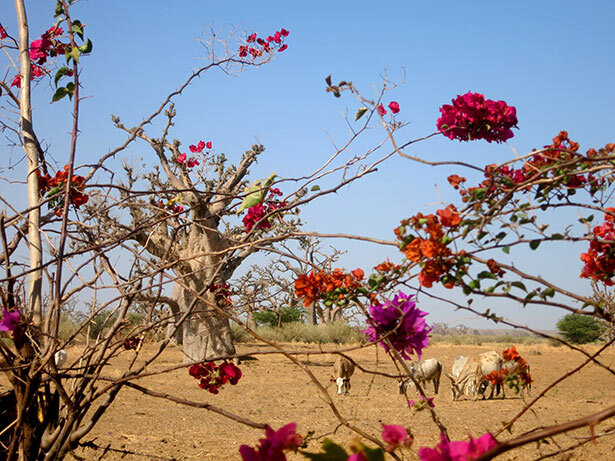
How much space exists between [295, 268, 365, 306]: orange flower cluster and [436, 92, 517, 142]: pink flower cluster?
0.68 meters

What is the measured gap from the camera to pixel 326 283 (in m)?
2.01

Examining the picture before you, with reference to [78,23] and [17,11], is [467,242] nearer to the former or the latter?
[78,23]

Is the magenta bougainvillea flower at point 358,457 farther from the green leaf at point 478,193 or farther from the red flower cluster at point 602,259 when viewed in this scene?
the red flower cluster at point 602,259

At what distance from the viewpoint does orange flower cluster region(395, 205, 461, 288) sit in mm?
1480

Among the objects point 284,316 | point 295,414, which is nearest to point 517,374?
point 295,414

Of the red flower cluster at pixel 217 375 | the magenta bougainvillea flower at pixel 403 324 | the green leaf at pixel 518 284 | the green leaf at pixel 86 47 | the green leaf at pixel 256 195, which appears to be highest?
the green leaf at pixel 86 47

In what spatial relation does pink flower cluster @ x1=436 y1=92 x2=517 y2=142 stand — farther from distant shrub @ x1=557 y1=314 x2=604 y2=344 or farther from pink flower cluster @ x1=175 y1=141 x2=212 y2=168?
distant shrub @ x1=557 y1=314 x2=604 y2=344

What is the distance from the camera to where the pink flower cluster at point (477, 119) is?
2.08 meters

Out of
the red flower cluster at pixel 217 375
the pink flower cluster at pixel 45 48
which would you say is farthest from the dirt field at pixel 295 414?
the pink flower cluster at pixel 45 48

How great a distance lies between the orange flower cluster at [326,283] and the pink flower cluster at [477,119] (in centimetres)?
68

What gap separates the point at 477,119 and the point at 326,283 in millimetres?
826

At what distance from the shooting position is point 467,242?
1546mm

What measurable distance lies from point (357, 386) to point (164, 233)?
4842 millimetres

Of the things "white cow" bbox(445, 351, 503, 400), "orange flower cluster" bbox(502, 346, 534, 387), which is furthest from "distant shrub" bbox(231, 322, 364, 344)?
"orange flower cluster" bbox(502, 346, 534, 387)
